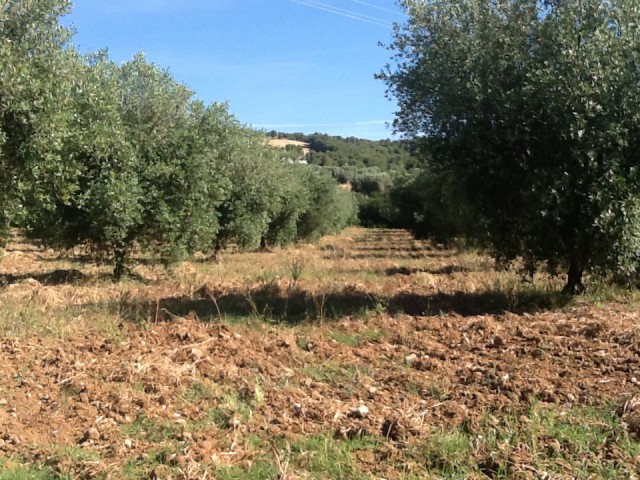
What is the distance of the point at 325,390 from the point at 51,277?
41.9 feet

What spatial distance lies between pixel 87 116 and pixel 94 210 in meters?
2.45

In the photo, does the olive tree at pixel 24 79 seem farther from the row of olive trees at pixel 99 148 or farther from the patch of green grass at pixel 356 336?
the patch of green grass at pixel 356 336

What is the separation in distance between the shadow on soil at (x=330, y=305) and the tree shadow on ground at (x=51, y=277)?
5.39m

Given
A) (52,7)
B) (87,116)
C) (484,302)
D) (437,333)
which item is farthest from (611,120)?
(87,116)

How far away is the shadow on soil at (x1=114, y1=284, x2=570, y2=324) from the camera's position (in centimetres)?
970

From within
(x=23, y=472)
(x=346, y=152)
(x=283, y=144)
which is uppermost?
(x=346, y=152)

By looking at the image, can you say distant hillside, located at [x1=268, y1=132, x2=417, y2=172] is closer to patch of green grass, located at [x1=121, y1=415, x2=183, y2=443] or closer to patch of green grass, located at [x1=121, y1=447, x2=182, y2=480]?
patch of green grass, located at [x1=121, y1=415, x2=183, y2=443]

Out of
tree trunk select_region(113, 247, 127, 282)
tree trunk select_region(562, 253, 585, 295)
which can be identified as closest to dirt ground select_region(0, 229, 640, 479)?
tree trunk select_region(562, 253, 585, 295)

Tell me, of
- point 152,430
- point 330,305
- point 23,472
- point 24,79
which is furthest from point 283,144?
point 23,472

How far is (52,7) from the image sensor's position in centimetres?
1091

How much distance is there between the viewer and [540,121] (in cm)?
950

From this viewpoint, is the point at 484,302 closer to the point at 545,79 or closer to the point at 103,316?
the point at 545,79

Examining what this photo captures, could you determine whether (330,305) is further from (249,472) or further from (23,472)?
(23,472)

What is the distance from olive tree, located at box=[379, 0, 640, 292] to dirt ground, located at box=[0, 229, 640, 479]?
1355 millimetres
